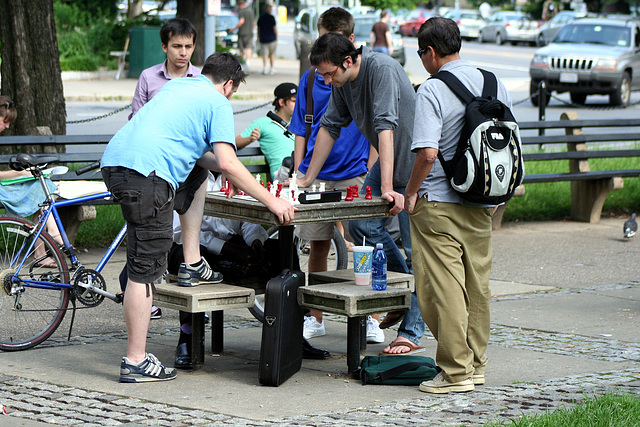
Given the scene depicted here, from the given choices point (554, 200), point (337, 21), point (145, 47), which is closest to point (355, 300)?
point (337, 21)

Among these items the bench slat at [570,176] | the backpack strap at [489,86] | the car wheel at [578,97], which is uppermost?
the backpack strap at [489,86]

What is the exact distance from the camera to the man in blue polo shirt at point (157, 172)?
541cm

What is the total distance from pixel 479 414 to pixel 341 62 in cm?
224

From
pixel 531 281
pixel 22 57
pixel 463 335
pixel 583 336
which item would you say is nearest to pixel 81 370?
pixel 463 335

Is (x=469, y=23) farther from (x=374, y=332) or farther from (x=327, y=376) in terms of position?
(x=327, y=376)

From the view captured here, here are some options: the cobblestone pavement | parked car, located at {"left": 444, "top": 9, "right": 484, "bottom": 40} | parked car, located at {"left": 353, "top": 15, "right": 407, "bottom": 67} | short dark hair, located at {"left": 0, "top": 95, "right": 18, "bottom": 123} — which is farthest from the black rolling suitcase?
parked car, located at {"left": 444, "top": 9, "right": 484, "bottom": 40}

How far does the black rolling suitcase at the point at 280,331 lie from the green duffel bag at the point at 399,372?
427 mm

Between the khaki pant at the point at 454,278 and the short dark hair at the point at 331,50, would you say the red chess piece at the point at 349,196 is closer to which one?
the khaki pant at the point at 454,278

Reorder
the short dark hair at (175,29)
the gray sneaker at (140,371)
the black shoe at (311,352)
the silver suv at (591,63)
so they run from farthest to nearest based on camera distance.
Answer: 1. the silver suv at (591,63)
2. the short dark hair at (175,29)
3. the black shoe at (311,352)
4. the gray sneaker at (140,371)

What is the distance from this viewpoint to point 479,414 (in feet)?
16.1

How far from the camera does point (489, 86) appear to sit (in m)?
5.41

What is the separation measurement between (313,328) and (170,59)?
221 centimetres

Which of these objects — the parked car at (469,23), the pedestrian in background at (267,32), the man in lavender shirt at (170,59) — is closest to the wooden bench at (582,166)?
the man in lavender shirt at (170,59)

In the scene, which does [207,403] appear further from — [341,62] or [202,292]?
[341,62]
